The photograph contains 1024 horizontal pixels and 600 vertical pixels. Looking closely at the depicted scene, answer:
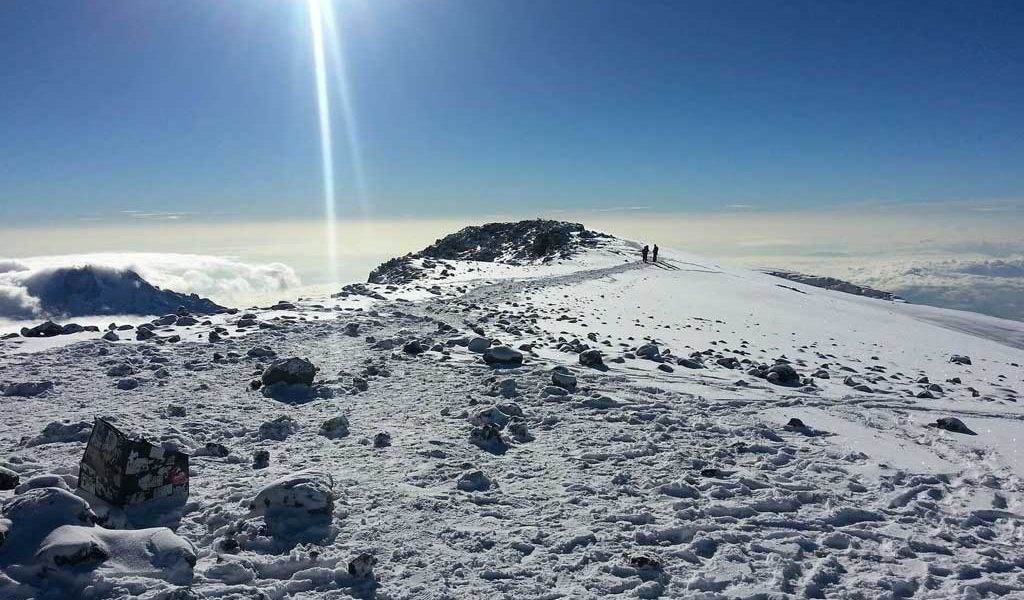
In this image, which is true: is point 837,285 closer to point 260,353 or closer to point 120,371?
point 260,353

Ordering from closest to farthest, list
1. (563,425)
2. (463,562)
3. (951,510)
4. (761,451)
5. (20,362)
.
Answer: (463,562)
(951,510)
(761,451)
(563,425)
(20,362)

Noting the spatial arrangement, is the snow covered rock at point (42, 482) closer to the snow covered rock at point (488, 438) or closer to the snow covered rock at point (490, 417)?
the snow covered rock at point (488, 438)

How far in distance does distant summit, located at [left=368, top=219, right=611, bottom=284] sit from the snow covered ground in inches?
1239

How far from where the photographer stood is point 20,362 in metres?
10.7

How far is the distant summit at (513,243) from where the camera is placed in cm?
4840

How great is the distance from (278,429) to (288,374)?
2203 millimetres

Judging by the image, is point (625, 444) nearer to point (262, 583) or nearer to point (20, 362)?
point (262, 583)

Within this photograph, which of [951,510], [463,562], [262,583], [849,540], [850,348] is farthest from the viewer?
[850,348]

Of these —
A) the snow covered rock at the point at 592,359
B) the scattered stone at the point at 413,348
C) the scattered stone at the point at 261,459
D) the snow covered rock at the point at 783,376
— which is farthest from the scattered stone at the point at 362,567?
the snow covered rock at the point at 783,376

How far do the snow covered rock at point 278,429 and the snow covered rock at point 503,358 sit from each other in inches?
189

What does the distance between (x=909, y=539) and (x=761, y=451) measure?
2293 mm

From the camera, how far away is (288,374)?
10.2m

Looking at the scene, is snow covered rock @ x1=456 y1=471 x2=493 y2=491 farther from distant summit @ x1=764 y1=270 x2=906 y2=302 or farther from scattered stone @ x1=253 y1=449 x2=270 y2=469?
distant summit @ x1=764 y1=270 x2=906 y2=302

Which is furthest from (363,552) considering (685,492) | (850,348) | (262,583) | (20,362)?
(850,348)
